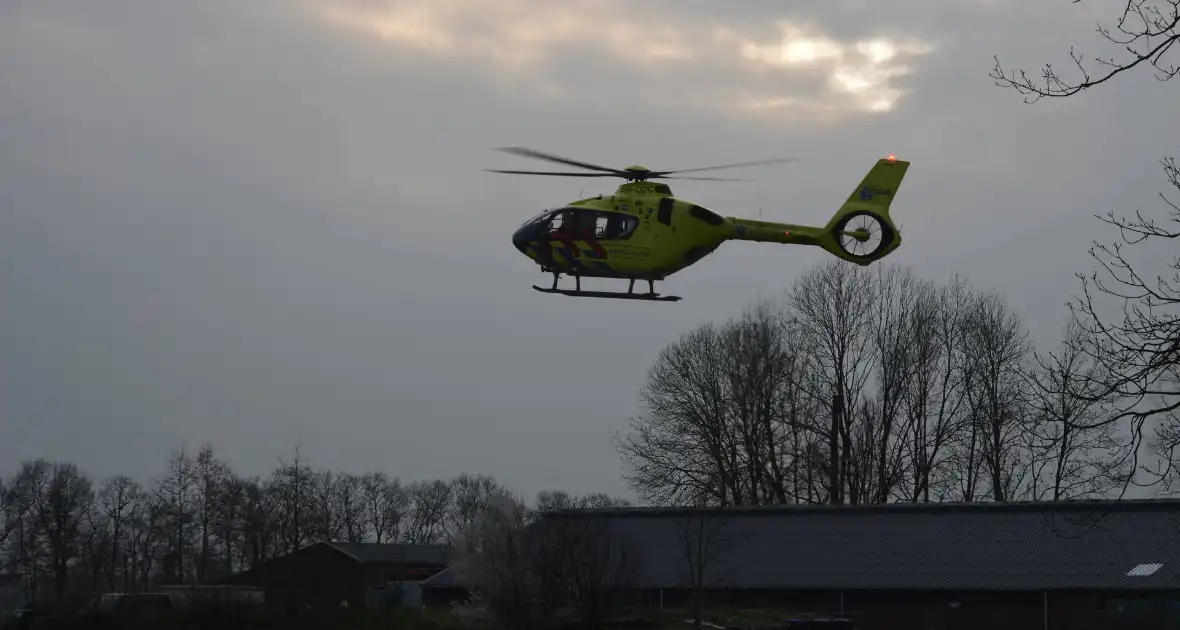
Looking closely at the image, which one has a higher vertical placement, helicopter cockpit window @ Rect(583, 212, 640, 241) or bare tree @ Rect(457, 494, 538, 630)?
helicopter cockpit window @ Rect(583, 212, 640, 241)

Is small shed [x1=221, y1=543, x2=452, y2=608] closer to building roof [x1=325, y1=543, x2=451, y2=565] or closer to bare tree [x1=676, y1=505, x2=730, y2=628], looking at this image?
building roof [x1=325, y1=543, x2=451, y2=565]

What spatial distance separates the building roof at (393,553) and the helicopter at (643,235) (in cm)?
3728

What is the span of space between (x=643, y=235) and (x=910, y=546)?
2475cm

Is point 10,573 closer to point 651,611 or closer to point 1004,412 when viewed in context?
point 651,611

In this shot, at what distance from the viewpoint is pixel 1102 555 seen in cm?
4653

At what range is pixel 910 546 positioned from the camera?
50594mm

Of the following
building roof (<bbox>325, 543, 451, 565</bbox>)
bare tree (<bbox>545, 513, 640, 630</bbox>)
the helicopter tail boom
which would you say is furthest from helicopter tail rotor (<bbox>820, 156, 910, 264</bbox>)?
building roof (<bbox>325, 543, 451, 565</bbox>)

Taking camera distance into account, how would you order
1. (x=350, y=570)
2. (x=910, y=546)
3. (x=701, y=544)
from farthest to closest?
(x=350, y=570)
(x=701, y=544)
(x=910, y=546)

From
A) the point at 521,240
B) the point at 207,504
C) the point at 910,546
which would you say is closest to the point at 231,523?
the point at 207,504

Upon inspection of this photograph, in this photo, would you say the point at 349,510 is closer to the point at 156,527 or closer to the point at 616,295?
the point at 156,527

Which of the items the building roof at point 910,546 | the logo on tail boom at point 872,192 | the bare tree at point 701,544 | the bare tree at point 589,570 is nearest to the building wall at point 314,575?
the bare tree at point 589,570

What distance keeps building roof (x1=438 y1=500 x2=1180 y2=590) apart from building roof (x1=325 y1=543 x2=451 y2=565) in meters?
16.9

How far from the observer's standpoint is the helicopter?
31.6m

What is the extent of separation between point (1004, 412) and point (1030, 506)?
14.5 m
